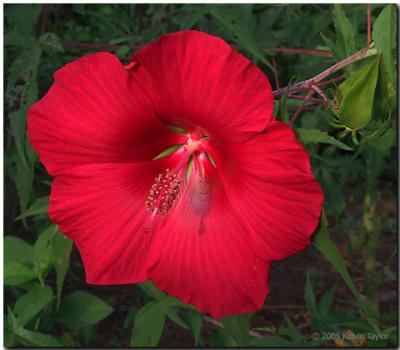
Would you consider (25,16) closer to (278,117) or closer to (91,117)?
(91,117)

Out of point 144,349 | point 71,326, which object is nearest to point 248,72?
point 144,349

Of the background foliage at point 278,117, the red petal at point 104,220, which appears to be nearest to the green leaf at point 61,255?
the background foliage at point 278,117

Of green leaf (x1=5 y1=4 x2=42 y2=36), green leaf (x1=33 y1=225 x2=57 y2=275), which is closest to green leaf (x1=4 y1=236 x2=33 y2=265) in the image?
green leaf (x1=33 y1=225 x2=57 y2=275)

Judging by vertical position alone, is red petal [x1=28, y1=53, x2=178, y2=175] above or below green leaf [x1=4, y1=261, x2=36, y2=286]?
above

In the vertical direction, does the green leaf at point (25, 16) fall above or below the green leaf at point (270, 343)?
above

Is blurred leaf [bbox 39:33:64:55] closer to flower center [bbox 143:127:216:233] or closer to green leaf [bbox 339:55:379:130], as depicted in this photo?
flower center [bbox 143:127:216:233]

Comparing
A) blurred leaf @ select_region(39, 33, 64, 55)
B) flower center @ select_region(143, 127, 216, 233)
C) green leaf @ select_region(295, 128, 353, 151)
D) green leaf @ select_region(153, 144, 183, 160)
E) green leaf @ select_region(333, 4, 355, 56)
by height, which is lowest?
flower center @ select_region(143, 127, 216, 233)

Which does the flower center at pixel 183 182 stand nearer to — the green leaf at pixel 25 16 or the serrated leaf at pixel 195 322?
the serrated leaf at pixel 195 322
